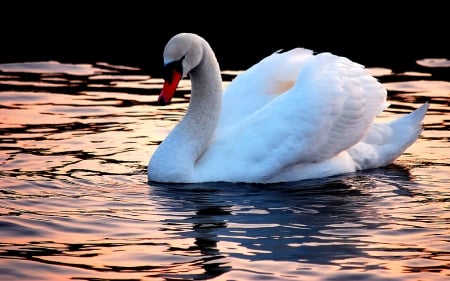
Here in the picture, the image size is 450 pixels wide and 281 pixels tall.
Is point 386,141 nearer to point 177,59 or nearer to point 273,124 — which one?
point 273,124

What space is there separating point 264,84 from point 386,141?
132cm

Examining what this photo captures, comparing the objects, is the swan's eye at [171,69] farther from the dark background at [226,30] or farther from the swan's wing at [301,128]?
the dark background at [226,30]

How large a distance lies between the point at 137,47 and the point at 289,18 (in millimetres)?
3202

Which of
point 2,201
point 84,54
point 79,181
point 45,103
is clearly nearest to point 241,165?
point 79,181

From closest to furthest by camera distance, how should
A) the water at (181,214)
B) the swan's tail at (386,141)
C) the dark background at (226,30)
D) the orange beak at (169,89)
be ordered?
the water at (181,214) < the orange beak at (169,89) < the swan's tail at (386,141) < the dark background at (226,30)

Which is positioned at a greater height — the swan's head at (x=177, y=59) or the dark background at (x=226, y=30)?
the dark background at (x=226, y=30)

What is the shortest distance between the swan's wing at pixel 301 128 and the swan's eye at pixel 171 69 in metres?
0.83

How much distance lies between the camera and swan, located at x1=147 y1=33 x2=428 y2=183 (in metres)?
10.7

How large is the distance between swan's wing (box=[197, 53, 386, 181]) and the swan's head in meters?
0.77

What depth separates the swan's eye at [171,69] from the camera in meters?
10.6

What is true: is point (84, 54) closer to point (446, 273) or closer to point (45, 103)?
point (45, 103)

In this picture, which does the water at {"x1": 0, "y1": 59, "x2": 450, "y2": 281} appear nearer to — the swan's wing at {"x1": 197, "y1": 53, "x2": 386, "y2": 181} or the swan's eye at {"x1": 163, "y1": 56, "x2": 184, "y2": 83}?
the swan's wing at {"x1": 197, "y1": 53, "x2": 386, "y2": 181}

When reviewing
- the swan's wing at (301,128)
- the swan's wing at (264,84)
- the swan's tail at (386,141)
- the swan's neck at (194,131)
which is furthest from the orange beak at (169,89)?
the swan's tail at (386,141)

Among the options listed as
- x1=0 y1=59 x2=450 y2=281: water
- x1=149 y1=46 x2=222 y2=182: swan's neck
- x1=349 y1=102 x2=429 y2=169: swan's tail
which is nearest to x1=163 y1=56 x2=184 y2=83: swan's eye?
x1=149 y1=46 x2=222 y2=182: swan's neck
